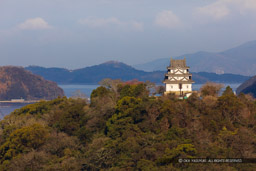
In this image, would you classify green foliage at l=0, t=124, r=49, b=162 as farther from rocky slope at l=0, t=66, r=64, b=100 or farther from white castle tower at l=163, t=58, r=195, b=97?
rocky slope at l=0, t=66, r=64, b=100

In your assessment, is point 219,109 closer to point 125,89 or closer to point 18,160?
point 125,89

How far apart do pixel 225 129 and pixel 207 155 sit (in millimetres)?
5522

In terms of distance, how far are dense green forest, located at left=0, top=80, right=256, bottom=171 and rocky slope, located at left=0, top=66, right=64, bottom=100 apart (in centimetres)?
11839

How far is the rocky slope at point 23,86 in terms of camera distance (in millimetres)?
153000

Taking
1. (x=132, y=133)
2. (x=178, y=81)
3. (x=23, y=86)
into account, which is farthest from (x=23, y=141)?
(x=23, y=86)

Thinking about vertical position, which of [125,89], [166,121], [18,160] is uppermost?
[125,89]

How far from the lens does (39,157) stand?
2827 cm

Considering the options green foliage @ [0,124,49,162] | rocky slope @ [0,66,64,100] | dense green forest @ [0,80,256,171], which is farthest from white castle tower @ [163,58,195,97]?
rocky slope @ [0,66,64,100]

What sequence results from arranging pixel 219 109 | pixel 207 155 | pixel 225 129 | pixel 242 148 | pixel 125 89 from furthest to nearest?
pixel 125 89, pixel 219 109, pixel 225 129, pixel 242 148, pixel 207 155

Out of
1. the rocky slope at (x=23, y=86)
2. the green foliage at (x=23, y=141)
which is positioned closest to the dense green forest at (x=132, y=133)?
the green foliage at (x=23, y=141)

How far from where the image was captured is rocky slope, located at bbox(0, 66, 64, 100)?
153 meters

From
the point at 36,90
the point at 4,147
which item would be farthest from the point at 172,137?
the point at 36,90

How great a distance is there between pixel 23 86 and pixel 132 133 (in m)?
134

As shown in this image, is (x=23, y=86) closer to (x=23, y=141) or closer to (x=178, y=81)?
(x=178, y=81)
